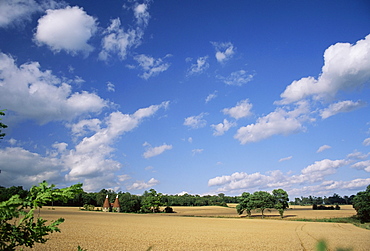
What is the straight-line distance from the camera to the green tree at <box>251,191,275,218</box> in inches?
3981

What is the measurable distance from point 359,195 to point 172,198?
427 ft

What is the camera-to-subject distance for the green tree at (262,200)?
332 ft

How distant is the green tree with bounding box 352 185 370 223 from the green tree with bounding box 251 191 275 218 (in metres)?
32.5

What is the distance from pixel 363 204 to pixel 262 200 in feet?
124

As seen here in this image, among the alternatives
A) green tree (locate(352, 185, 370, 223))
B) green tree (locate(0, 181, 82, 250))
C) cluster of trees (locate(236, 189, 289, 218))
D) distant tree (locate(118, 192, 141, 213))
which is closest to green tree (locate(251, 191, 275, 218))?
cluster of trees (locate(236, 189, 289, 218))

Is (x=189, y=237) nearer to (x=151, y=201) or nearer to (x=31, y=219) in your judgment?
→ (x=31, y=219)

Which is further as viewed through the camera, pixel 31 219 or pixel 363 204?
pixel 363 204

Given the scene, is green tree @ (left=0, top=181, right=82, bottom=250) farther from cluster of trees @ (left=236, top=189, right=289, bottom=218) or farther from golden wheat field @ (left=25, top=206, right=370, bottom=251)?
cluster of trees @ (left=236, top=189, right=289, bottom=218)

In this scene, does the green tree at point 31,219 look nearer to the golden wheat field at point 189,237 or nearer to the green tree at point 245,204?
the golden wheat field at point 189,237

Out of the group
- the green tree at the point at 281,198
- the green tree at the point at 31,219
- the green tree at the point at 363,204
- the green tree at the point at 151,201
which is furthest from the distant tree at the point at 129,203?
the green tree at the point at 31,219

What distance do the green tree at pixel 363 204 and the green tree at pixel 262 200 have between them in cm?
3246

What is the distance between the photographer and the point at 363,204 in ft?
228

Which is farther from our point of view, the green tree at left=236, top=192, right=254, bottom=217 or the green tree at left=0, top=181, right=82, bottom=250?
the green tree at left=236, top=192, right=254, bottom=217

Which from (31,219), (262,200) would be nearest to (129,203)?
(262,200)
